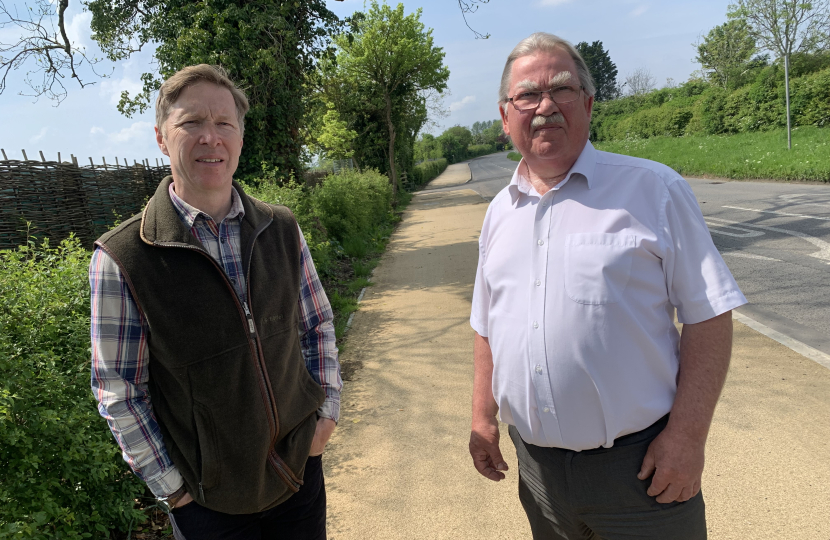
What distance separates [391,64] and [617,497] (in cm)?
2606

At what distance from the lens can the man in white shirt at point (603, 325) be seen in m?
1.59

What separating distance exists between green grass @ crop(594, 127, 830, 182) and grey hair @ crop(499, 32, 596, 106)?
17757 millimetres

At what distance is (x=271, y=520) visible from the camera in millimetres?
1889

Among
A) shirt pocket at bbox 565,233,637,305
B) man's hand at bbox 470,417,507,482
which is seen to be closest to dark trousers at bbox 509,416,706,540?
man's hand at bbox 470,417,507,482

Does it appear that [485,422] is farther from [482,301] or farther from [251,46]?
[251,46]

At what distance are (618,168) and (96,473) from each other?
2.62 meters

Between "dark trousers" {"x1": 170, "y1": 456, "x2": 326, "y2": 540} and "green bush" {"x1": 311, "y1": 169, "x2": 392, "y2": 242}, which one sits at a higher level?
"green bush" {"x1": 311, "y1": 169, "x2": 392, "y2": 242}

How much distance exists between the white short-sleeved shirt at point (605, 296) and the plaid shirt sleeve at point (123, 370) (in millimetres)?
1166

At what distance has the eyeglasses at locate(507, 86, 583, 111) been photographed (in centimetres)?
185

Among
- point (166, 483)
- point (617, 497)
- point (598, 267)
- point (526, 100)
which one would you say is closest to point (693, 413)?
point (617, 497)

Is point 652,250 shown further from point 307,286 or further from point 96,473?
point 96,473

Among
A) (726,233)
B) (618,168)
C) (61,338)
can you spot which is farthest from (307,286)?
(726,233)

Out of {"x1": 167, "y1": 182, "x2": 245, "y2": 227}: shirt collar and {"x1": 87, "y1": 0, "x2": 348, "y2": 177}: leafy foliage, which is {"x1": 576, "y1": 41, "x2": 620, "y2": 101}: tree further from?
{"x1": 167, "y1": 182, "x2": 245, "y2": 227}: shirt collar

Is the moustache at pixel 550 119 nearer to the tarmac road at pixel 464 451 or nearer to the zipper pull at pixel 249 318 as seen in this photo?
the zipper pull at pixel 249 318
